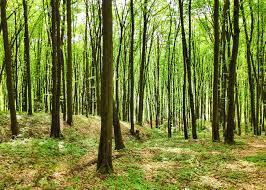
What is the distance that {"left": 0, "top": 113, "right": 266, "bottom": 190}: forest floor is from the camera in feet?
38.1

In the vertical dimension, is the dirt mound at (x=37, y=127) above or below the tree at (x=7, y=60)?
below

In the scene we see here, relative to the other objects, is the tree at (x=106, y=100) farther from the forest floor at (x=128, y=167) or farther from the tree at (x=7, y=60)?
the tree at (x=7, y=60)

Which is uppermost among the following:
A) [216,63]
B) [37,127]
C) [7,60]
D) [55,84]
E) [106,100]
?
[7,60]

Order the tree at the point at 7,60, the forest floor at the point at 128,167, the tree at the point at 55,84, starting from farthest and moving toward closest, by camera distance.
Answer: the tree at the point at 55,84 → the tree at the point at 7,60 → the forest floor at the point at 128,167

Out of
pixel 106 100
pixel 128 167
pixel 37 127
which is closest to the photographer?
pixel 106 100

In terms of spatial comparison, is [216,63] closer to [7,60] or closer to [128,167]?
[128,167]

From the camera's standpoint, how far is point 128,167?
44.8 ft

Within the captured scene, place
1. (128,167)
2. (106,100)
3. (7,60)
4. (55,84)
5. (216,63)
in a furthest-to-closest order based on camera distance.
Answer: (216,63) < (55,84) < (7,60) < (128,167) < (106,100)

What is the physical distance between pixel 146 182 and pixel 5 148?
26.6 ft

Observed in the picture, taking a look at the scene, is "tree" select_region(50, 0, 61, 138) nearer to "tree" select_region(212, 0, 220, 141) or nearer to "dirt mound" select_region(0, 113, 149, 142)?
"dirt mound" select_region(0, 113, 149, 142)

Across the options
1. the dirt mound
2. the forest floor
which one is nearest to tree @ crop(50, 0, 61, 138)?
the forest floor

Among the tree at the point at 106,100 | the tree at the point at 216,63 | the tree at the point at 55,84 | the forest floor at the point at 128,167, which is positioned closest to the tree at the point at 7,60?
the forest floor at the point at 128,167

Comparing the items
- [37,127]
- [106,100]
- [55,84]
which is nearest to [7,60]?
[55,84]

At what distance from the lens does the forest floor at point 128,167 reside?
38.1 feet
